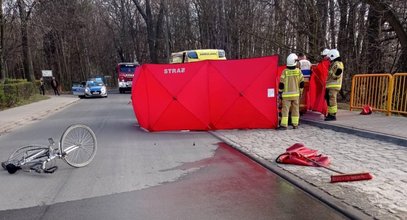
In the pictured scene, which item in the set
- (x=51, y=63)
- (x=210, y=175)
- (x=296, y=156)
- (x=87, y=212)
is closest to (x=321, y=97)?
(x=296, y=156)

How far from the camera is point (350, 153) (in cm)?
796

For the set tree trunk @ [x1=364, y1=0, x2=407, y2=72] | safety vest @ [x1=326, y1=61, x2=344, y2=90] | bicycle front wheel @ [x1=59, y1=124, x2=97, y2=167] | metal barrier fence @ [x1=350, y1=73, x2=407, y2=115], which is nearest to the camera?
bicycle front wheel @ [x1=59, y1=124, x2=97, y2=167]

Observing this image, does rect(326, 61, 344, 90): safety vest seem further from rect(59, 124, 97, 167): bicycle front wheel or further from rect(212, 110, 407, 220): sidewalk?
rect(59, 124, 97, 167): bicycle front wheel

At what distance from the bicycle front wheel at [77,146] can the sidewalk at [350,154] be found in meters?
3.18

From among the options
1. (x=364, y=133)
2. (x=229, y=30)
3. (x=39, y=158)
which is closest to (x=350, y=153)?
(x=364, y=133)

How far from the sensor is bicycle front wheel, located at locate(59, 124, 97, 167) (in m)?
7.29

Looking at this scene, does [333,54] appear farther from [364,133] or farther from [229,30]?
[229,30]

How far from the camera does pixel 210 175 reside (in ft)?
22.5

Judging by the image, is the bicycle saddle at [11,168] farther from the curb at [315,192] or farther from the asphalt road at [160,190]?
the curb at [315,192]

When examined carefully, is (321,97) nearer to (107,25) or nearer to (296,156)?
(296,156)

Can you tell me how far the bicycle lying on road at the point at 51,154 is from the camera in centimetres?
717

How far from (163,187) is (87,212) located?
1.38m

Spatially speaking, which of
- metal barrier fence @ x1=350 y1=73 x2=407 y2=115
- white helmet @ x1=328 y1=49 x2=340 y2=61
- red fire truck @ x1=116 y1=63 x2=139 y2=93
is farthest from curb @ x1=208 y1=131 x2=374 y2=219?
red fire truck @ x1=116 y1=63 x2=139 y2=93

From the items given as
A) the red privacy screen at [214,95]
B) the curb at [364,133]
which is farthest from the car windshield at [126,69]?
the curb at [364,133]
